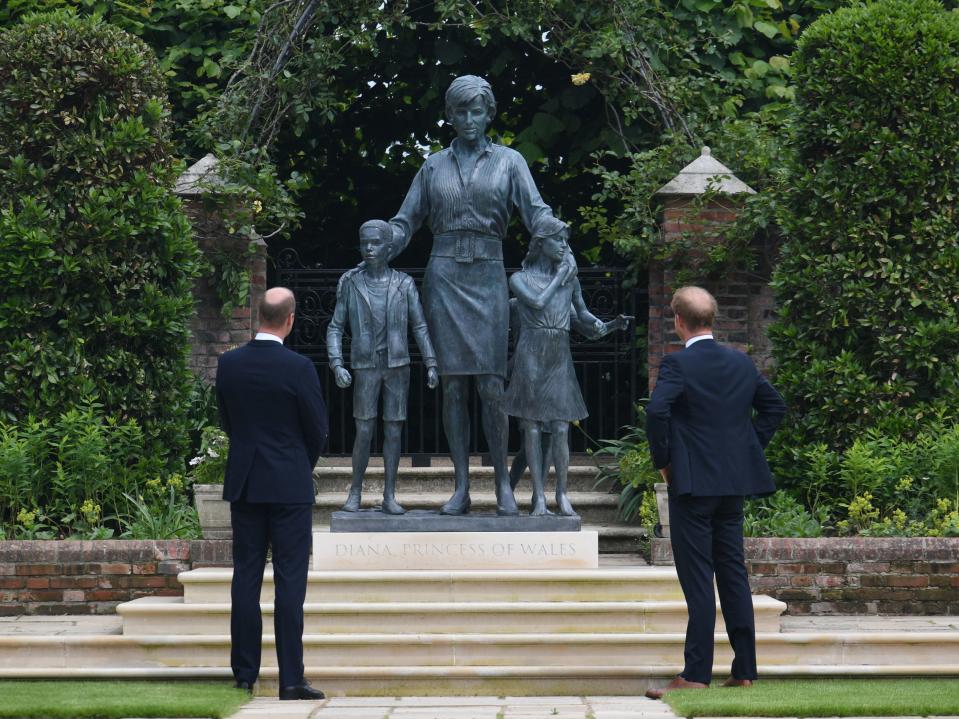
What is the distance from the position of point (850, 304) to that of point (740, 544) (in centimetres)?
355

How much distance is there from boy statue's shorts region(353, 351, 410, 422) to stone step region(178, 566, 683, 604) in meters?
0.93

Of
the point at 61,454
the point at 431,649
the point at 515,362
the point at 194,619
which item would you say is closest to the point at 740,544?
the point at 431,649

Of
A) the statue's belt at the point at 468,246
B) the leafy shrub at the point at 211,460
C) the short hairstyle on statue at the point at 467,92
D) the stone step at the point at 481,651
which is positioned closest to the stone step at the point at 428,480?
the leafy shrub at the point at 211,460

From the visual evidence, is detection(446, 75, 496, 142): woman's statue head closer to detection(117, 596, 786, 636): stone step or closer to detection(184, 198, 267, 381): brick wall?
detection(117, 596, 786, 636): stone step

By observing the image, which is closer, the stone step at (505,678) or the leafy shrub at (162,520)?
the stone step at (505,678)

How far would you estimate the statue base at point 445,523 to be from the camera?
7625mm

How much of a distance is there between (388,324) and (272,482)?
81.5 inches

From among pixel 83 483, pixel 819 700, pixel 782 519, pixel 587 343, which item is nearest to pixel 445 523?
pixel 782 519

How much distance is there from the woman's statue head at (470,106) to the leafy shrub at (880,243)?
250 centimetres

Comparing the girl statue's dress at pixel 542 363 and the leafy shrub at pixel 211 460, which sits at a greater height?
the girl statue's dress at pixel 542 363

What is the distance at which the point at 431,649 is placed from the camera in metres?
6.68

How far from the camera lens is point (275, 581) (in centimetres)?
592

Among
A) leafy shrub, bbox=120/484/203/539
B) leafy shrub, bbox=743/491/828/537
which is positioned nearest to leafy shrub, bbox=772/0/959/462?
leafy shrub, bbox=743/491/828/537

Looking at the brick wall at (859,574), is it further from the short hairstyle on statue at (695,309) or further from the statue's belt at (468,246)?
the short hairstyle on statue at (695,309)
